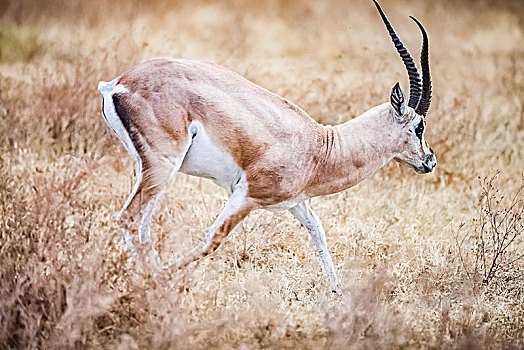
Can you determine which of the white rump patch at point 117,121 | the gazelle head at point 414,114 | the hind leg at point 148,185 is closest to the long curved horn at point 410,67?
the gazelle head at point 414,114

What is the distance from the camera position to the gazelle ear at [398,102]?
18.1 feet

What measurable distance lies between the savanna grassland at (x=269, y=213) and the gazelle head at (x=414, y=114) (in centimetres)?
62

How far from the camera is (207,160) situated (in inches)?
211

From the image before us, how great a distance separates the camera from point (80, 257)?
4.57m

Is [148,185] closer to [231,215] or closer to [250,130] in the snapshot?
[231,215]

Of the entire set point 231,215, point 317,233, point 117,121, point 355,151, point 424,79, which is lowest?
point 317,233

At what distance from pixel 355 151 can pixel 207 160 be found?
1137 millimetres

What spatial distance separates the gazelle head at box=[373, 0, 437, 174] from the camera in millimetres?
5613

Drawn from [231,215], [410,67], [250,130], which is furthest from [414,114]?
[231,215]

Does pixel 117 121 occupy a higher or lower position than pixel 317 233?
higher

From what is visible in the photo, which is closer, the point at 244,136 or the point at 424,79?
the point at 244,136

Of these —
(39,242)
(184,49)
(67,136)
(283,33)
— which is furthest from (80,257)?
(283,33)

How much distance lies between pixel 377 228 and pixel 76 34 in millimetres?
6591

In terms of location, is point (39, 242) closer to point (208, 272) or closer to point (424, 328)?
point (208, 272)
